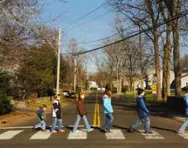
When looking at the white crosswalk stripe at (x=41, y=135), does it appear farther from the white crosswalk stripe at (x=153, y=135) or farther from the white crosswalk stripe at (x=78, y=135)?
the white crosswalk stripe at (x=153, y=135)

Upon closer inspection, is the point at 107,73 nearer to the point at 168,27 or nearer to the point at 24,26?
the point at 168,27

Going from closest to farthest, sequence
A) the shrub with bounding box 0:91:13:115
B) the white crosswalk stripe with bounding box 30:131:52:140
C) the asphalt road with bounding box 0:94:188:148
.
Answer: the asphalt road with bounding box 0:94:188:148, the white crosswalk stripe with bounding box 30:131:52:140, the shrub with bounding box 0:91:13:115

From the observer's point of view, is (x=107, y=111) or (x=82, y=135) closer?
(x=82, y=135)

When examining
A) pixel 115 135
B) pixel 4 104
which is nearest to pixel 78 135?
pixel 115 135

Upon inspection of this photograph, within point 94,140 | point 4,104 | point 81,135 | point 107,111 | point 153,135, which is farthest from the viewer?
point 4,104

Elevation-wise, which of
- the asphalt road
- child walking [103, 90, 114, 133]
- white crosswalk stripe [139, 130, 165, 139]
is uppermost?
child walking [103, 90, 114, 133]

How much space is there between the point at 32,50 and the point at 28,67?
2085cm

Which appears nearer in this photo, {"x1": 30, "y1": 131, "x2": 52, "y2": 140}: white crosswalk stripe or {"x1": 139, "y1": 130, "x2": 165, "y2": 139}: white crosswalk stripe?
{"x1": 139, "y1": 130, "x2": 165, "y2": 139}: white crosswalk stripe

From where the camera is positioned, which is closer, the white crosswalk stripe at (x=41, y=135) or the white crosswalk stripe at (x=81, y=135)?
the white crosswalk stripe at (x=81, y=135)

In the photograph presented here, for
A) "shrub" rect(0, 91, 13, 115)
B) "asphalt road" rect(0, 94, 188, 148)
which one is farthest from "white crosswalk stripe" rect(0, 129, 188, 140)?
"shrub" rect(0, 91, 13, 115)

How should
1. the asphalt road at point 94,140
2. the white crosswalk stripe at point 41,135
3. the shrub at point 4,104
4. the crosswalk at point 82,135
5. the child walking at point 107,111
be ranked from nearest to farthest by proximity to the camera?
the asphalt road at point 94,140 → the crosswalk at point 82,135 → the white crosswalk stripe at point 41,135 → the child walking at point 107,111 → the shrub at point 4,104

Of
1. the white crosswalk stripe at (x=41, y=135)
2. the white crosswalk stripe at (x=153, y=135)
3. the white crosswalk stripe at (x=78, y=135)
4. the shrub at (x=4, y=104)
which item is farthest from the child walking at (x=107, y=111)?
the shrub at (x=4, y=104)

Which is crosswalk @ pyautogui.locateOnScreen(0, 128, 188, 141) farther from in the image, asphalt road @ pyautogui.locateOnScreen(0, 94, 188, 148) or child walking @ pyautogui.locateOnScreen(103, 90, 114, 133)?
child walking @ pyautogui.locateOnScreen(103, 90, 114, 133)

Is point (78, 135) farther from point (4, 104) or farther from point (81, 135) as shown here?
point (4, 104)
